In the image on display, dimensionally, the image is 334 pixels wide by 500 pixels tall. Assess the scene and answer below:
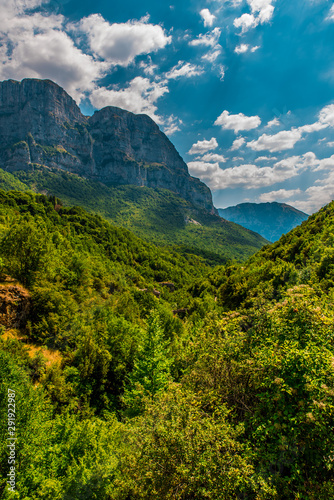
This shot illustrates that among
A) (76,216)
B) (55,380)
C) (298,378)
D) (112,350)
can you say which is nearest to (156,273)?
(76,216)

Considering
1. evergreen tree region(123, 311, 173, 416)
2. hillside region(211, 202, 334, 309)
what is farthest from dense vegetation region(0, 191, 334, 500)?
hillside region(211, 202, 334, 309)

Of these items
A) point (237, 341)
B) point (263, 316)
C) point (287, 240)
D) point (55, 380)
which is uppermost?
point (287, 240)

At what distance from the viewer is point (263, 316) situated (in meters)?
11.4

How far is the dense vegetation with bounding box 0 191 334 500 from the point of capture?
6.43m

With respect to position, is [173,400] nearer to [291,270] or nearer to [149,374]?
[149,374]

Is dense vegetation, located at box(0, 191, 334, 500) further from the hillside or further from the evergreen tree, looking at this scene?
the hillside

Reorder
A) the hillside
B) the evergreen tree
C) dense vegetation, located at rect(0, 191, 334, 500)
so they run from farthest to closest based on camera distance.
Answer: the hillside < the evergreen tree < dense vegetation, located at rect(0, 191, 334, 500)

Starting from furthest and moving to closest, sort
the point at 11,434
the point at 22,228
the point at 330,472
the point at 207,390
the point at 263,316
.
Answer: the point at 22,228 → the point at 11,434 → the point at 263,316 → the point at 207,390 → the point at 330,472

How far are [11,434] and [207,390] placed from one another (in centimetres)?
1251

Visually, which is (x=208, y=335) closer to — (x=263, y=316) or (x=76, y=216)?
(x=263, y=316)

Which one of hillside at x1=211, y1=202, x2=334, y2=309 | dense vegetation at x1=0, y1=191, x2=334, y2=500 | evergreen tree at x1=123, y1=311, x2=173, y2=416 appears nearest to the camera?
dense vegetation at x1=0, y1=191, x2=334, y2=500

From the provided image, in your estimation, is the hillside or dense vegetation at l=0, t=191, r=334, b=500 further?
the hillside

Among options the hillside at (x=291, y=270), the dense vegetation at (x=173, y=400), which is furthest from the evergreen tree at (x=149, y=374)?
the hillside at (x=291, y=270)

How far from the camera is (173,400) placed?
31.8 feet
